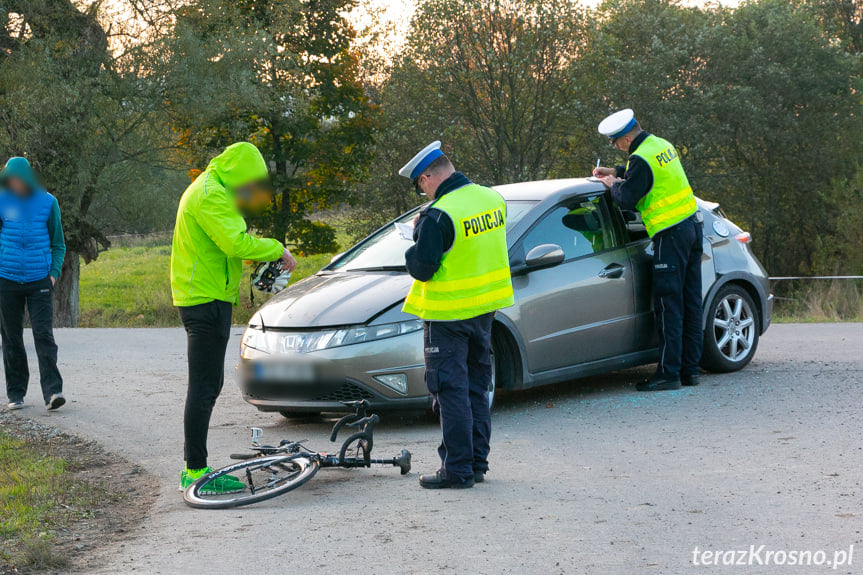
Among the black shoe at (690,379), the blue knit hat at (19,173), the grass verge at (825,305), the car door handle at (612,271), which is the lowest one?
the grass verge at (825,305)

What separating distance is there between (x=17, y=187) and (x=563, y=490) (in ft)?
18.0

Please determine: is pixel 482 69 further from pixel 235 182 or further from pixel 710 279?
pixel 235 182

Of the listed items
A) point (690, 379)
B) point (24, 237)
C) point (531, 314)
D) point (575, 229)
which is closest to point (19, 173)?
point (24, 237)

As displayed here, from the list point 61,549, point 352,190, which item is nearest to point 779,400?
point 61,549

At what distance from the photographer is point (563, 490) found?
204 inches

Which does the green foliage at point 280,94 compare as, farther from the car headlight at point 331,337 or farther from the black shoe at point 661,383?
the black shoe at point 661,383

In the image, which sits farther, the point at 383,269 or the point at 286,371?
the point at 383,269

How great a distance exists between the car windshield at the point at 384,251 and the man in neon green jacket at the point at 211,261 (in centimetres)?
214

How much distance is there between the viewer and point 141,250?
131ft

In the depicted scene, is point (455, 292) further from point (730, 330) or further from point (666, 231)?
point (730, 330)

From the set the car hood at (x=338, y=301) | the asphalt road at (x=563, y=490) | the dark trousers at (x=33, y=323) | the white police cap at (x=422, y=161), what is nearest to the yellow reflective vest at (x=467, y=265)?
the white police cap at (x=422, y=161)

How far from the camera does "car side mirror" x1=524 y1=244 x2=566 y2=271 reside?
711 cm

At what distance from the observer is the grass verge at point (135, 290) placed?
80.6ft

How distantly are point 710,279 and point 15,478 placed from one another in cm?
556
